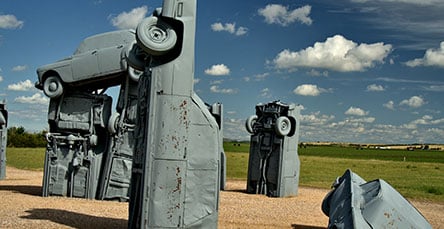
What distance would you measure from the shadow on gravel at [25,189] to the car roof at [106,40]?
472 cm

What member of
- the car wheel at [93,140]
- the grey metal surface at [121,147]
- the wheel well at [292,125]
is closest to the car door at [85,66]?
the grey metal surface at [121,147]

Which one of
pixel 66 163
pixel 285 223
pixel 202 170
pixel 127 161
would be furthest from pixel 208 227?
pixel 66 163

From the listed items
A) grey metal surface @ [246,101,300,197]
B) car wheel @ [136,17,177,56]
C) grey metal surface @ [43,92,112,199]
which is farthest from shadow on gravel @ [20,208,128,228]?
grey metal surface @ [246,101,300,197]

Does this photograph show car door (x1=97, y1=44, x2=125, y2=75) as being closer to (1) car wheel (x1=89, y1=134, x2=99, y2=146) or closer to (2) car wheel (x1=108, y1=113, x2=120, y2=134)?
(2) car wheel (x1=108, y1=113, x2=120, y2=134)

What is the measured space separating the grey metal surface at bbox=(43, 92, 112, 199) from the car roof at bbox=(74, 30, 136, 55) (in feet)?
4.57

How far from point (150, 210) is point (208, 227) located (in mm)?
1047

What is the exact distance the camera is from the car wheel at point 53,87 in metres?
15.8

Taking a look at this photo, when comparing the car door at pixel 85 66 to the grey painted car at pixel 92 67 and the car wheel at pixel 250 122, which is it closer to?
the grey painted car at pixel 92 67

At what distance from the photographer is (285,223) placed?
12.9 meters

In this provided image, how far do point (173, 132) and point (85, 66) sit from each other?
25.0ft

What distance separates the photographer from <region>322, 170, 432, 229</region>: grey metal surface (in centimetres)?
704

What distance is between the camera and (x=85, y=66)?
15.5 m

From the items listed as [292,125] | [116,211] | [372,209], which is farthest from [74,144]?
[372,209]

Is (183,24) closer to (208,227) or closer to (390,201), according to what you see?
(208,227)
